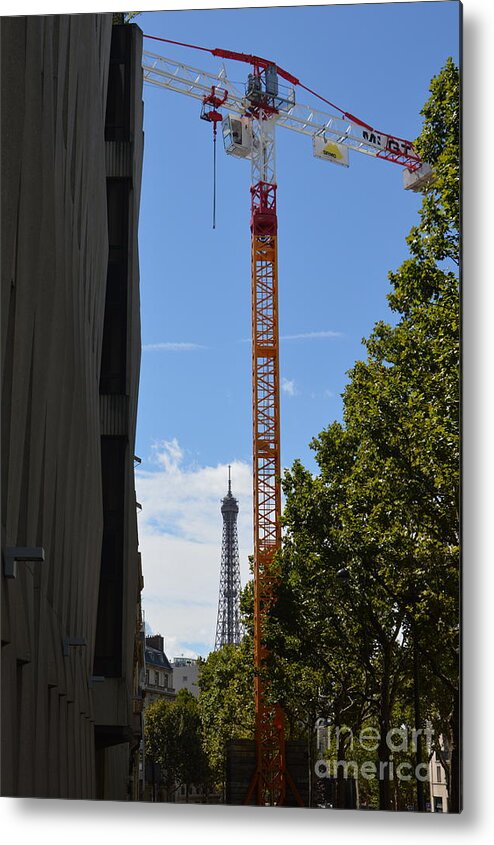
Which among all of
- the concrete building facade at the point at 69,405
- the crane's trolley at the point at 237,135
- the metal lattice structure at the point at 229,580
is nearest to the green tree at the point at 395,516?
the metal lattice structure at the point at 229,580

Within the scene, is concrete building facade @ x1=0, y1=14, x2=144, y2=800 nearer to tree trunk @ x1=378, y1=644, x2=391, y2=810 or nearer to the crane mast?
the crane mast

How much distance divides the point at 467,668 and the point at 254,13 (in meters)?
6.43

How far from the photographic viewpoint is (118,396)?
19859 millimetres

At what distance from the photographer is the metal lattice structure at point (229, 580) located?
1360 cm

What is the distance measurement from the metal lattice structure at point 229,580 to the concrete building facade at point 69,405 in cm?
139

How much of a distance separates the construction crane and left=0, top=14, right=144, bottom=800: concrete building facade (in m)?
1.21

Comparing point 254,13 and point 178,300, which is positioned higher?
point 254,13

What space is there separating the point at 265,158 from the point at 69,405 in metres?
3.48

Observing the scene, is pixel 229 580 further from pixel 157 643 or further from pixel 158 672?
pixel 158 672

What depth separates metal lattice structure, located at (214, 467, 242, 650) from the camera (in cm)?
1360

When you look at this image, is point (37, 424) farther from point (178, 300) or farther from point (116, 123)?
point (116, 123)

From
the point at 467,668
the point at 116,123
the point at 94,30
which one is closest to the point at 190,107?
the point at 94,30

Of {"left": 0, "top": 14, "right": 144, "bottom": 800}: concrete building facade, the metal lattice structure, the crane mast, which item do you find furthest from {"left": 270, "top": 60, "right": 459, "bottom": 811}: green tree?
{"left": 0, "top": 14, "right": 144, "bottom": 800}: concrete building facade

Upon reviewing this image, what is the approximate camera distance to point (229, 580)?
544 inches
